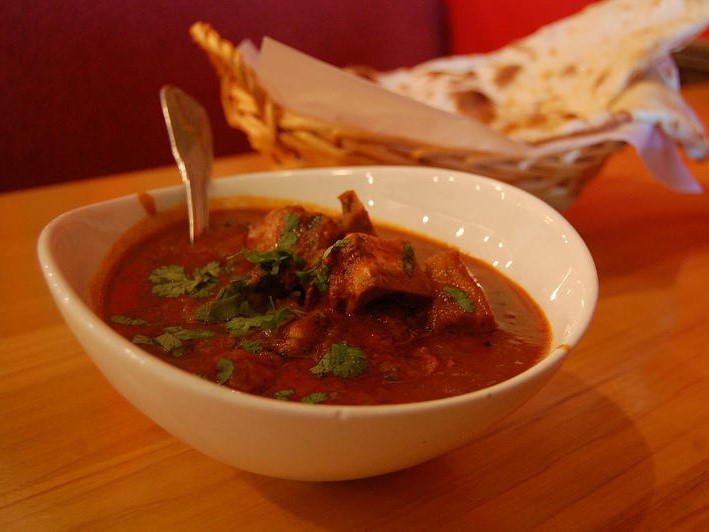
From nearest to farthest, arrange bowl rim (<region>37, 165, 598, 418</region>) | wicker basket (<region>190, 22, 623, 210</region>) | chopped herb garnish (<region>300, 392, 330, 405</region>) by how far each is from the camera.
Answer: bowl rim (<region>37, 165, 598, 418</region>)
chopped herb garnish (<region>300, 392, 330, 405</region>)
wicker basket (<region>190, 22, 623, 210</region>)

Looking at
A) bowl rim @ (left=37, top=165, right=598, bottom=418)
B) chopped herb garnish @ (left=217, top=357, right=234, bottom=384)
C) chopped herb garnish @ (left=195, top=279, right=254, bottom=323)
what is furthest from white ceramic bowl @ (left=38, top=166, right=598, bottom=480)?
chopped herb garnish @ (left=195, top=279, right=254, bottom=323)

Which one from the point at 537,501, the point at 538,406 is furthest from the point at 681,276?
the point at 537,501

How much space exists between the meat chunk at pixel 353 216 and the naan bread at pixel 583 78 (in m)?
0.76

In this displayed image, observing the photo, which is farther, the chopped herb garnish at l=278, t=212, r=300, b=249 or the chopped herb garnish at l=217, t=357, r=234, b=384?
the chopped herb garnish at l=278, t=212, r=300, b=249

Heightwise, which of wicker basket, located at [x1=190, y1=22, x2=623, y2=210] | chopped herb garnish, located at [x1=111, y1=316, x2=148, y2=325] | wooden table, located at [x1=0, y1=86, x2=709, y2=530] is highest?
chopped herb garnish, located at [x1=111, y1=316, x2=148, y2=325]

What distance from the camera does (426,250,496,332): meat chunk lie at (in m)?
1.23

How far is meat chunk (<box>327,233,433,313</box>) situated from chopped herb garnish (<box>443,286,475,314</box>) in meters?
0.04

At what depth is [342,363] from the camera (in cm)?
108

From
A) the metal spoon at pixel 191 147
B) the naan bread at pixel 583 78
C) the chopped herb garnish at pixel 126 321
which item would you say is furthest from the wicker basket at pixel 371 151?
the chopped herb garnish at pixel 126 321

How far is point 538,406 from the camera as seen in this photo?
4.35ft

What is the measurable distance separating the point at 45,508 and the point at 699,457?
1129 millimetres

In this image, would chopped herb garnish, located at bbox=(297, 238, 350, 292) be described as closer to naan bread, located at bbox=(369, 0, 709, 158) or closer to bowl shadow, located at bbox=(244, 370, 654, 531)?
bowl shadow, located at bbox=(244, 370, 654, 531)

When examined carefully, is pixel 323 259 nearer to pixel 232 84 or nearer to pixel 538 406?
pixel 538 406

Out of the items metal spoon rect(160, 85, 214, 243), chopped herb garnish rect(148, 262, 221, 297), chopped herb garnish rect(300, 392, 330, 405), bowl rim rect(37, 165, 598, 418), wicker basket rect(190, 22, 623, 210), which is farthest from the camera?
wicker basket rect(190, 22, 623, 210)
